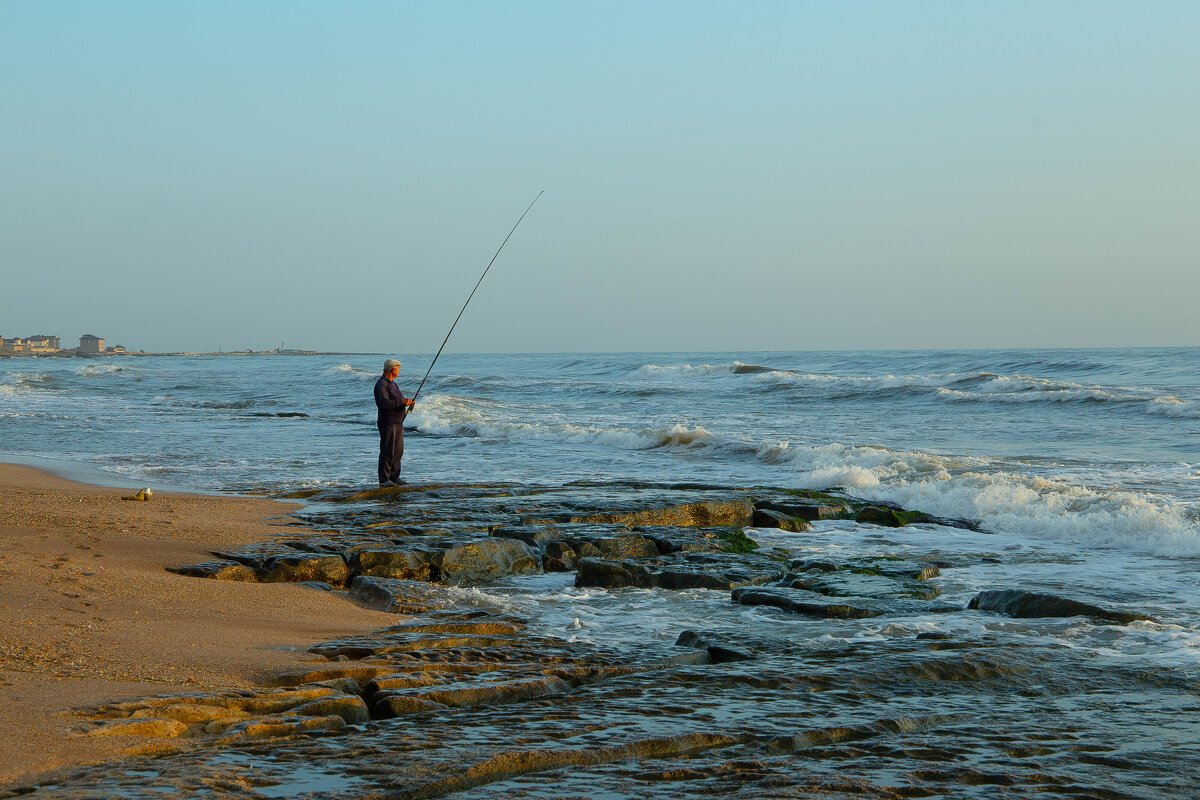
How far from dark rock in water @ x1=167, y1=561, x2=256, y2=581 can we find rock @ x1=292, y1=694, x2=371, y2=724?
287 centimetres

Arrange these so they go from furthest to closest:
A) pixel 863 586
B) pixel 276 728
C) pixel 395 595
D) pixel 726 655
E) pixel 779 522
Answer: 1. pixel 779 522
2. pixel 863 586
3. pixel 395 595
4. pixel 726 655
5. pixel 276 728

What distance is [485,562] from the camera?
648 centimetres

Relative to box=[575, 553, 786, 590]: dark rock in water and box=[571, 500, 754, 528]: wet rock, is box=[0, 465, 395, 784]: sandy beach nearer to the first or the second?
box=[575, 553, 786, 590]: dark rock in water

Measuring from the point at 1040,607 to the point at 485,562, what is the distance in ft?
11.1

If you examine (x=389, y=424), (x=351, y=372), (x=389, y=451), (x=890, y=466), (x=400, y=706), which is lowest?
(x=400, y=706)

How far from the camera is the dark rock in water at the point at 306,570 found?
6.09m

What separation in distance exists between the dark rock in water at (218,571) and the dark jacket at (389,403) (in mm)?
4111

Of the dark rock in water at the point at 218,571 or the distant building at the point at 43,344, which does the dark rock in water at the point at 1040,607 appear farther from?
the distant building at the point at 43,344

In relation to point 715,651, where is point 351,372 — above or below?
above

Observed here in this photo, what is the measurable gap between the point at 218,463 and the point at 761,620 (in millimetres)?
9731

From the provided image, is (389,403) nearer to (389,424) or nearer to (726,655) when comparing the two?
(389,424)

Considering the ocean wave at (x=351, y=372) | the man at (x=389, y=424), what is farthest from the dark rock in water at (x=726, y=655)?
the ocean wave at (x=351, y=372)

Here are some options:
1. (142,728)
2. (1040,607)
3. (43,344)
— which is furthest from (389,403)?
(43,344)

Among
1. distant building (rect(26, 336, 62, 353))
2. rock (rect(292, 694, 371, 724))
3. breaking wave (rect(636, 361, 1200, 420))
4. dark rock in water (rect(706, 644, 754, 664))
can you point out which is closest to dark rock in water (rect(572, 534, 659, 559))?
dark rock in water (rect(706, 644, 754, 664))
